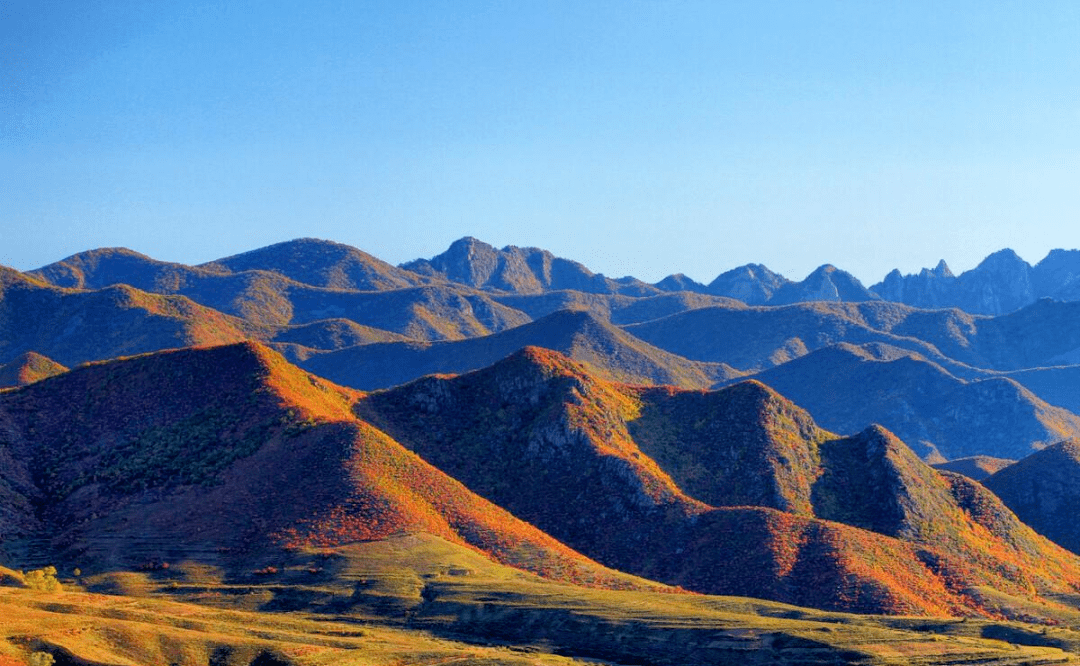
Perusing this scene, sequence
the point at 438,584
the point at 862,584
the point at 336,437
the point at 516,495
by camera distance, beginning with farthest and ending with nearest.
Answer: the point at 516,495
the point at 336,437
the point at 862,584
the point at 438,584

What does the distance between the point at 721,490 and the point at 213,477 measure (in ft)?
208

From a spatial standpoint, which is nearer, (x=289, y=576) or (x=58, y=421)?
(x=289, y=576)

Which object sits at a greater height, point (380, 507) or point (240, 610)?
point (380, 507)

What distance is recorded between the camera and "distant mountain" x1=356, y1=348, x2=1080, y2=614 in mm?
138000

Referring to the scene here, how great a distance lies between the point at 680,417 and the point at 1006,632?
61.2 m

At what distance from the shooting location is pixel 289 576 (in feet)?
402

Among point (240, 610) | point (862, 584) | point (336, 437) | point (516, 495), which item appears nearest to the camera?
point (240, 610)

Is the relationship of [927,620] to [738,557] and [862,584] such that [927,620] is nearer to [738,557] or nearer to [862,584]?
[862,584]

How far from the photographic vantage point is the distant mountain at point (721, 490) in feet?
453

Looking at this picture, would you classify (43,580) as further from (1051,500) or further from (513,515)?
(1051,500)

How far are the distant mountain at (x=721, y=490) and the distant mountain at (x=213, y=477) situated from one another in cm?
980

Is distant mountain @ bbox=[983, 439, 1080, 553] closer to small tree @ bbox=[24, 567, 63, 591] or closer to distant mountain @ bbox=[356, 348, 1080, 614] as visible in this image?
distant mountain @ bbox=[356, 348, 1080, 614]

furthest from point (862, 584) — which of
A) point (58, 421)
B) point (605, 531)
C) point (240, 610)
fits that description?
point (58, 421)

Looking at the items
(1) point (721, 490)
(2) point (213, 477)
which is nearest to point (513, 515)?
(1) point (721, 490)
